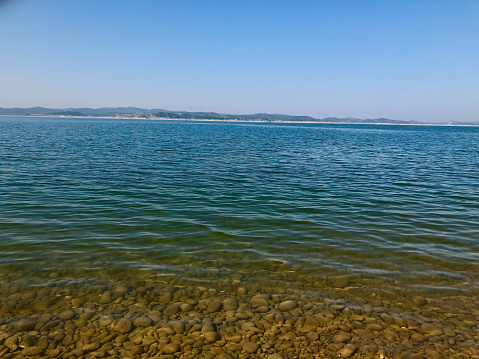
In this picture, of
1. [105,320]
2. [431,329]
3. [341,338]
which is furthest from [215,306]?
[431,329]

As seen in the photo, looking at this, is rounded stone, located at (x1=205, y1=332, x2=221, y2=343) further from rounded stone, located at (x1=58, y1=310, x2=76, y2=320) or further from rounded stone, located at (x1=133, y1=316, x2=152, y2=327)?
rounded stone, located at (x1=58, y1=310, x2=76, y2=320)

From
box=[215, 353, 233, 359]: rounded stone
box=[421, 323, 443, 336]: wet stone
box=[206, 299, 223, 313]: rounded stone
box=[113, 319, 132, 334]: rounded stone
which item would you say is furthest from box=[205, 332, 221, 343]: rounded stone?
box=[421, 323, 443, 336]: wet stone

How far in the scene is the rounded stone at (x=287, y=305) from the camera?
8164 millimetres

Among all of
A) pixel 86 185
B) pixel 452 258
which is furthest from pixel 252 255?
pixel 86 185

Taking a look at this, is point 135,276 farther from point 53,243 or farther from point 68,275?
point 53,243

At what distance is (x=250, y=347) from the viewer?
675 centimetres

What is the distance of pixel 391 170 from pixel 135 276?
28.9 m

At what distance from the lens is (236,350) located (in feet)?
21.8

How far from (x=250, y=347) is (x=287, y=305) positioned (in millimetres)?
1872

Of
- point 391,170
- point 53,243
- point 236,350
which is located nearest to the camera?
point 236,350

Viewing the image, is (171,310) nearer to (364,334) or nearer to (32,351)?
(32,351)

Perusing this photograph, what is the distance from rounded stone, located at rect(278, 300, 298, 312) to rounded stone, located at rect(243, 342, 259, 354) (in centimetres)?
150

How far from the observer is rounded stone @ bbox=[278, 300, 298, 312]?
816 cm

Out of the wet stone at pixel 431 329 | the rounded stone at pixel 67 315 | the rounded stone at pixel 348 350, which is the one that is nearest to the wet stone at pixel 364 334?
the rounded stone at pixel 348 350
